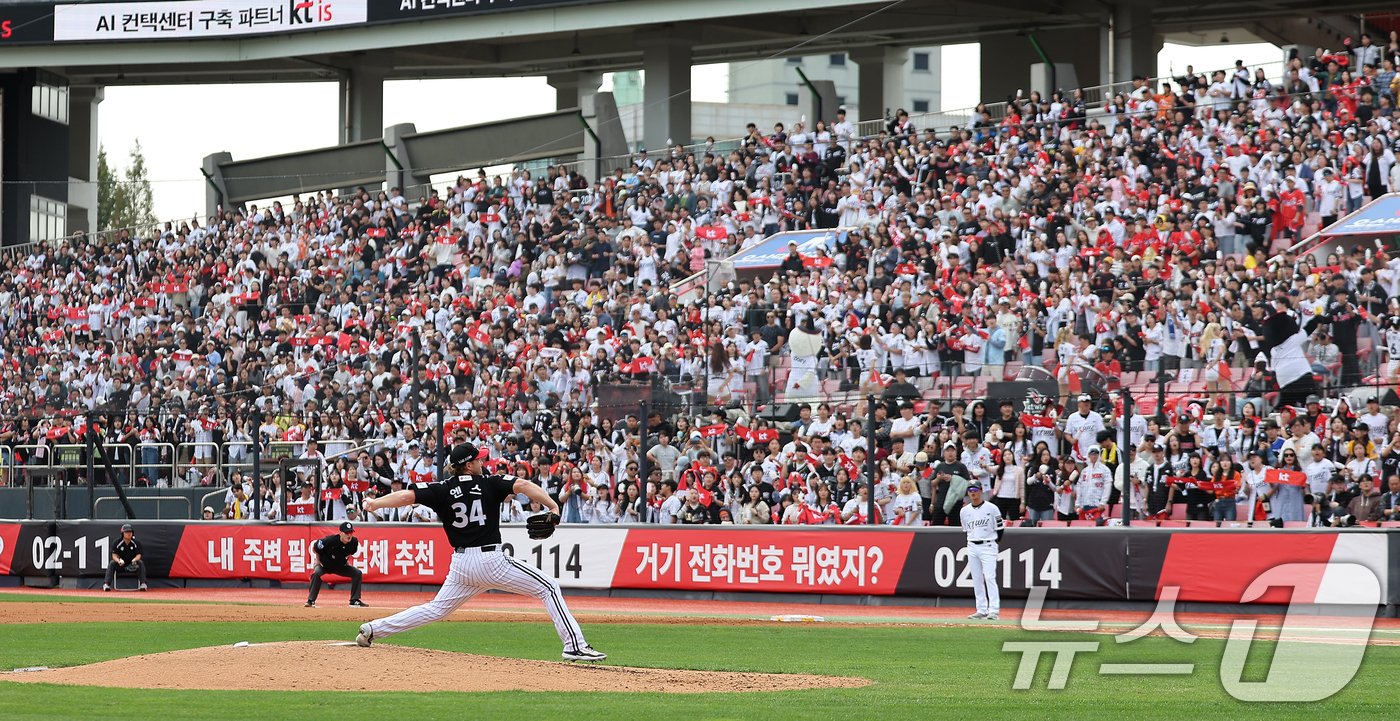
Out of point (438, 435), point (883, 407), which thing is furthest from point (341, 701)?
point (438, 435)

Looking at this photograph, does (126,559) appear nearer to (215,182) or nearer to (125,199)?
(215,182)

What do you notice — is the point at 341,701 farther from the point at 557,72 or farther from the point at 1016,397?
the point at 557,72

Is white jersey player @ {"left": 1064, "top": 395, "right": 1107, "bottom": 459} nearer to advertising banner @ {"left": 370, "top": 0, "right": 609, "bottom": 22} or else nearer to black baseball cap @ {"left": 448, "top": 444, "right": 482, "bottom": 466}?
black baseball cap @ {"left": 448, "top": 444, "right": 482, "bottom": 466}

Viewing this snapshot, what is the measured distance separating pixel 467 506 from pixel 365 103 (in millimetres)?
37339

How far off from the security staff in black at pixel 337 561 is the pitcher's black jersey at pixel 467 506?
10586mm

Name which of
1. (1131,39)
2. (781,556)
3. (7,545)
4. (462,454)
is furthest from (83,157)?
(462,454)

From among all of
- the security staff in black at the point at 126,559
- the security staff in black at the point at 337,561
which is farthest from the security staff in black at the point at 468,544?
the security staff in black at the point at 126,559

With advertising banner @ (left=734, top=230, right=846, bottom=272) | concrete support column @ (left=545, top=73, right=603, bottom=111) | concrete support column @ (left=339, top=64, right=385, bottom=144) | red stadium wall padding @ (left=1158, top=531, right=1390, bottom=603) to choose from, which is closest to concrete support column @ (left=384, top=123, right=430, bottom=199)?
concrete support column @ (left=339, top=64, right=385, bottom=144)

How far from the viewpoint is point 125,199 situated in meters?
94.3

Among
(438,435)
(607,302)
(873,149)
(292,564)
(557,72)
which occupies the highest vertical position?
(557,72)

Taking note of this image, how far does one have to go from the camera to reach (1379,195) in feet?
76.8

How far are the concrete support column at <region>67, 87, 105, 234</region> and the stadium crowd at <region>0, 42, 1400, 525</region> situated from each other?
58.1ft

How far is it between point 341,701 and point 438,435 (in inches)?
513

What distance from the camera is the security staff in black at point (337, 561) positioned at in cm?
→ 2141
